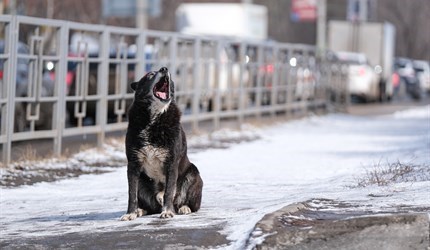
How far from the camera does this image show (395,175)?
10.9 m

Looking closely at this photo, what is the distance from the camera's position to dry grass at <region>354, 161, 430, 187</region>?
10516 mm

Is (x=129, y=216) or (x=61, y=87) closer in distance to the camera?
(x=129, y=216)

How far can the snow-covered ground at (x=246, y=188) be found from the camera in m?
8.88

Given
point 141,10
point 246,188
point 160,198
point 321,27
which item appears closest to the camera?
point 160,198

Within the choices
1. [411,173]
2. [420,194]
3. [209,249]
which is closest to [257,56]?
[411,173]

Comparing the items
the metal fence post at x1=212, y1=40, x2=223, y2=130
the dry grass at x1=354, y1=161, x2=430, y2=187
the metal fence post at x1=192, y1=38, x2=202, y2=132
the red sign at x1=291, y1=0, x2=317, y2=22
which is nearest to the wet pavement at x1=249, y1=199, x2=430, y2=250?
the dry grass at x1=354, y1=161, x2=430, y2=187

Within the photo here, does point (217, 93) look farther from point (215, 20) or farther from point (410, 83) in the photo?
point (410, 83)

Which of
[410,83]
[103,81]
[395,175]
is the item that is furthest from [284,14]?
[395,175]

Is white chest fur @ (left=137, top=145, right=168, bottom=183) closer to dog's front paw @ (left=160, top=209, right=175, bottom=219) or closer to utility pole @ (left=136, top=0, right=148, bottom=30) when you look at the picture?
dog's front paw @ (left=160, top=209, right=175, bottom=219)

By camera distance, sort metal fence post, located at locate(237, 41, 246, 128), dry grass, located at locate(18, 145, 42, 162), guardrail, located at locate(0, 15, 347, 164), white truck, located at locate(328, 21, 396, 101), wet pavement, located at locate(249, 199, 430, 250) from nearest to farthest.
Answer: wet pavement, located at locate(249, 199, 430, 250), dry grass, located at locate(18, 145, 42, 162), guardrail, located at locate(0, 15, 347, 164), metal fence post, located at locate(237, 41, 246, 128), white truck, located at locate(328, 21, 396, 101)

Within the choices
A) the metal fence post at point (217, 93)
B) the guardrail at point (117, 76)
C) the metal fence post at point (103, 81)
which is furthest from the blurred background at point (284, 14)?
the metal fence post at point (103, 81)

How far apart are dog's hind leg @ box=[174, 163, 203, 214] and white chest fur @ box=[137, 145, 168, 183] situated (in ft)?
0.70

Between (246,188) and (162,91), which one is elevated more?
(162,91)

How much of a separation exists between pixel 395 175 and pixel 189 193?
2.51 metres
